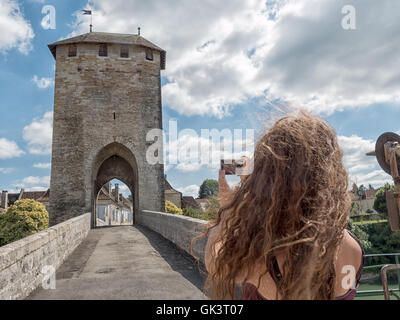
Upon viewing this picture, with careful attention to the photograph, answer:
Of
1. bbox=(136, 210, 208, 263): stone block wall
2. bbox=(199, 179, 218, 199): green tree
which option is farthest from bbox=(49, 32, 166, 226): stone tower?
bbox=(199, 179, 218, 199): green tree

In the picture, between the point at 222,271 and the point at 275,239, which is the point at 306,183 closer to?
the point at 275,239

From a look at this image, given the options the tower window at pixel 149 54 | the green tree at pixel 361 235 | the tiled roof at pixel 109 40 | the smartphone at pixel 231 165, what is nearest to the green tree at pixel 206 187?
the green tree at pixel 361 235

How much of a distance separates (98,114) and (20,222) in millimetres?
9539

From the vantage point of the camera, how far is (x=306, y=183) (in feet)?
3.10

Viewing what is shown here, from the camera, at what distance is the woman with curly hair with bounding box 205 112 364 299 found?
915mm

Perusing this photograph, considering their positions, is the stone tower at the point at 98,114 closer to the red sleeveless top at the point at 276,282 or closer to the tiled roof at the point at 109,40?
the tiled roof at the point at 109,40

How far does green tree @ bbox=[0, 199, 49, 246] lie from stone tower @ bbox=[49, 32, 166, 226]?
6.06 metres

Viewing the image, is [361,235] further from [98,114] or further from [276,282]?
[276,282]

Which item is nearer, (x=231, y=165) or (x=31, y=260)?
(x=231, y=165)

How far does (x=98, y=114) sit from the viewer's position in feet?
55.2

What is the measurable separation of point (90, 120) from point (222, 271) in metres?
16.8

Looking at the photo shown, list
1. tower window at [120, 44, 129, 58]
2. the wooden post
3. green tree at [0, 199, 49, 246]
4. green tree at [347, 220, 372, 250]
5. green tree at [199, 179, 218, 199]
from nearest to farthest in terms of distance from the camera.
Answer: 1. the wooden post
2. tower window at [120, 44, 129, 58]
3. green tree at [0, 199, 49, 246]
4. green tree at [347, 220, 372, 250]
5. green tree at [199, 179, 218, 199]

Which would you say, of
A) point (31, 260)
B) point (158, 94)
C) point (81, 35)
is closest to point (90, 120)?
point (158, 94)

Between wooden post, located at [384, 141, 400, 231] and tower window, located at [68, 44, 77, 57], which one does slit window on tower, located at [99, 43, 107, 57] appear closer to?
tower window, located at [68, 44, 77, 57]
